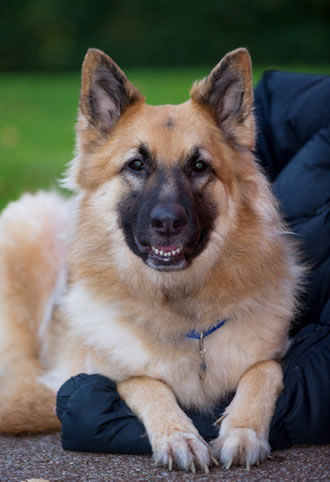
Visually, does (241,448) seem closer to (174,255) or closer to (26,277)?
(174,255)

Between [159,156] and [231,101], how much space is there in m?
0.51

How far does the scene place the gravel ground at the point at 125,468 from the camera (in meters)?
2.62

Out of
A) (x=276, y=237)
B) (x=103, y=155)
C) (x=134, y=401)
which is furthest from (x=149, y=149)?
(x=134, y=401)

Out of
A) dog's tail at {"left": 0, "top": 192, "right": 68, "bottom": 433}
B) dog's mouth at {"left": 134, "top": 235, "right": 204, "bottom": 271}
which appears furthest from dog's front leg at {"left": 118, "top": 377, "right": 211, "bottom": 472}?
dog's tail at {"left": 0, "top": 192, "right": 68, "bottom": 433}

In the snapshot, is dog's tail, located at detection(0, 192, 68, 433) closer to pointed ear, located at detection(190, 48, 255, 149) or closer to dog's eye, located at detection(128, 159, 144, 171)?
dog's eye, located at detection(128, 159, 144, 171)

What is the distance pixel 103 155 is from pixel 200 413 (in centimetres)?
130

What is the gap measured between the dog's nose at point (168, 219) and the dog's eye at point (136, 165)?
0.33 metres

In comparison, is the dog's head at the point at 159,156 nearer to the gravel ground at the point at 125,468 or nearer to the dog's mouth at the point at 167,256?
the dog's mouth at the point at 167,256

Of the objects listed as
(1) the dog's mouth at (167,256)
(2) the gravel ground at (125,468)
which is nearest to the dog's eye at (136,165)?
(1) the dog's mouth at (167,256)

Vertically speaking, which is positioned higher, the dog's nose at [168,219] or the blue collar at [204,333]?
the dog's nose at [168,219]

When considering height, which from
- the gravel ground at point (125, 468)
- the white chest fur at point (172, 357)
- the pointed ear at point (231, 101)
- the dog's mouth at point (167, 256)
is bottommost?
the gravel ground at point (125, 468)

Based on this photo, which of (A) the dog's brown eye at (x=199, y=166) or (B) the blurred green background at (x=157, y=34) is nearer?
(A) the dog's brown eye at (x=199, y=166)

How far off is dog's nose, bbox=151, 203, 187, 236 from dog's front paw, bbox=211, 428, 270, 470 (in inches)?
34.2

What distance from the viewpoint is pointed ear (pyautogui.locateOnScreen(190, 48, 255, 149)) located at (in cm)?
324
